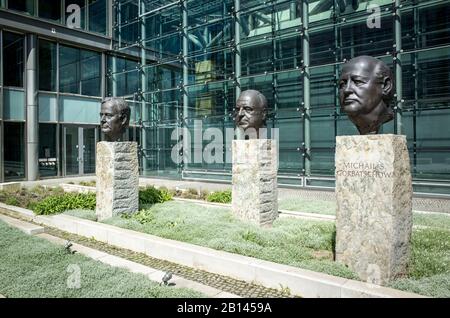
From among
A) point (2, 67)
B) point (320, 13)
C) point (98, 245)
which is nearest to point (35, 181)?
point (2, 67)

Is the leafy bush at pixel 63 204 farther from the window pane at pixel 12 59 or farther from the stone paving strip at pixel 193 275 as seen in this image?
the window pane at pixel 12 59

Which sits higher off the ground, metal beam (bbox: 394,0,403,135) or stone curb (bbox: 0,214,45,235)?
metal beam (bbox: 394,0,403,135)

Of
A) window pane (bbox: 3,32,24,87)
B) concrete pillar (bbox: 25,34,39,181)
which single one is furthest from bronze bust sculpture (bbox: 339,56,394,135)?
window pane (bbox: 3,32,24,87)

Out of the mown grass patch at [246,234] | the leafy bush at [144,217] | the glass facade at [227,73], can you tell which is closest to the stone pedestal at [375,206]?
the mown grass patch at [246,234]

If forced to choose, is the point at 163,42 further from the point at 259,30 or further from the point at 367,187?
the point at 367,187

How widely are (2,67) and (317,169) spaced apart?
48.2 feet

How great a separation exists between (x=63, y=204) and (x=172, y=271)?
16.8 feet

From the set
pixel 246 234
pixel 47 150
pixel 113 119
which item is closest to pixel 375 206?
pixel 246 234

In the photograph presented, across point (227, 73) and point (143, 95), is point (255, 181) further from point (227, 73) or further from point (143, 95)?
point (143, 95)

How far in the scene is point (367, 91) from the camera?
15.1ft

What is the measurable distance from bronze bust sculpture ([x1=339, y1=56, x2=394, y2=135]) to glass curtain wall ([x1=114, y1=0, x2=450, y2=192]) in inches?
320

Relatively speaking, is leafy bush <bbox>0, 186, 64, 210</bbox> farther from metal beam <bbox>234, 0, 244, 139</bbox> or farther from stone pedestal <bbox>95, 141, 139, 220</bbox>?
metal beam <bbox>234, 0, 244, 139</bbox>

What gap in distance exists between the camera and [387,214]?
14.2ft

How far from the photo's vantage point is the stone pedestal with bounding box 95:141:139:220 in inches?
316
